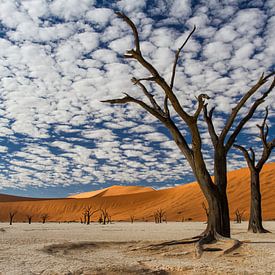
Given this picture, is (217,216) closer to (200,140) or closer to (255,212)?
(200,140)

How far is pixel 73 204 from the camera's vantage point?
244ft

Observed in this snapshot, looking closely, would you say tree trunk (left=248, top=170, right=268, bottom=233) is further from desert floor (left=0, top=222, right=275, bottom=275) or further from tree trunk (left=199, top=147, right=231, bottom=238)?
desert floor (left=0, top=222, right=275, bottom=275)

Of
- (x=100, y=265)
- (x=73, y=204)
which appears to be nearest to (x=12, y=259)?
(x=100, y=265)

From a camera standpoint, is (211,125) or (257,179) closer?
(211,125)

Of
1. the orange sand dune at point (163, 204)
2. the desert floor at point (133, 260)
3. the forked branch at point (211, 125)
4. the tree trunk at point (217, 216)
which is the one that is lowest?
the desert floor at point (133, 260)

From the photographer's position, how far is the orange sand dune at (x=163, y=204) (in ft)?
165

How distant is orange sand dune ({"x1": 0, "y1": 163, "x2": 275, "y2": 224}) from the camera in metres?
50.2

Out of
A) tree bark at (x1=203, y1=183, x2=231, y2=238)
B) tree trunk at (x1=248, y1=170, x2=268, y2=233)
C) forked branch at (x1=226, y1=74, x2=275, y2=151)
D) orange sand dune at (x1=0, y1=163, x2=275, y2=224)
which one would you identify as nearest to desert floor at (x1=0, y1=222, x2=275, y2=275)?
tree bark at (x1=203, y1=183, x2=231, y2=238)

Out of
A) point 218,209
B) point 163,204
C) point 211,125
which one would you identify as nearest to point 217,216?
point 218,209

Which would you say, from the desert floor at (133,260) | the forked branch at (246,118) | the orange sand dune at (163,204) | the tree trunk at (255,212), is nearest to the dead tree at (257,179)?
the tree trunk at (255,212)

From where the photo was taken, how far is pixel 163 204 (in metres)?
60.6

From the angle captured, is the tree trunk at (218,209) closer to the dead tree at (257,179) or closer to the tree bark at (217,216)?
the tree bark at (217,216)

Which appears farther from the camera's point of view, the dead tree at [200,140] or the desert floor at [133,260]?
the dead tree at [200,140]

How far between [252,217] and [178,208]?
40918 mm
